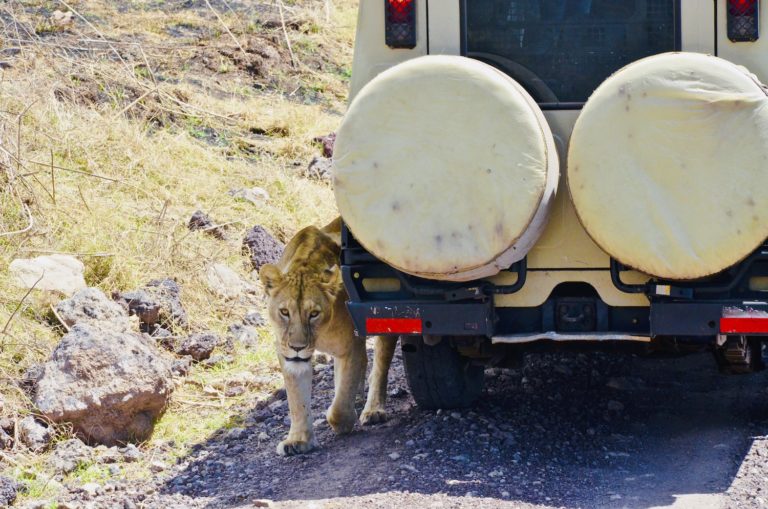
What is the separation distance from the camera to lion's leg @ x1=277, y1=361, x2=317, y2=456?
6.40 meters

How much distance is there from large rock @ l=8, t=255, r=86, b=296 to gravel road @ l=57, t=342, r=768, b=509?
1.78 m

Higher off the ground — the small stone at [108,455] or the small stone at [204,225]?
the small stone at [204,225]

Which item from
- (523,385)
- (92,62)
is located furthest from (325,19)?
(523,385)

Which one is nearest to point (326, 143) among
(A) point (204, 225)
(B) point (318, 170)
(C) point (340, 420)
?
(B) point (318, 170)

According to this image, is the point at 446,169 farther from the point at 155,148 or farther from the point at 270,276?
the point at 155,148

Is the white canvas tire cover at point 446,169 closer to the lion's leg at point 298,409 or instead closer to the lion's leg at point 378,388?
the lion's leg at point 298,409

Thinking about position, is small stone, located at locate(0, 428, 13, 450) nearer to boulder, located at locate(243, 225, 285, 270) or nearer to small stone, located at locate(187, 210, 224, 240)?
boulder, located at locate(243, 225, 285, 270)

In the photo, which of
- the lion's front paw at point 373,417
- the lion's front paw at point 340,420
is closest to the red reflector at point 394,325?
the lion's front paw at point 340,420

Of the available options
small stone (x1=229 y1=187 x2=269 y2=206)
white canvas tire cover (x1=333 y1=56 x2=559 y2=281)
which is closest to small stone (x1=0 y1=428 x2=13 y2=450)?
white canvas tire cover (x1=333 y1=56 x2=559 y2=281)

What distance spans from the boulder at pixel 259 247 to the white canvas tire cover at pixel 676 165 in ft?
16.8

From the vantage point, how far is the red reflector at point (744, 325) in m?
5.43

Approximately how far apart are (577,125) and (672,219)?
23.5 inches

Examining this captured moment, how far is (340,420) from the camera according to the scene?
21.8ft

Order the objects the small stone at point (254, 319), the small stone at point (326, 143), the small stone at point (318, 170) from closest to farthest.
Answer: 1. the small stone at point (254, 319)
2. the small stone at point (318, 170)
3. the small stone at point (326, 143)
